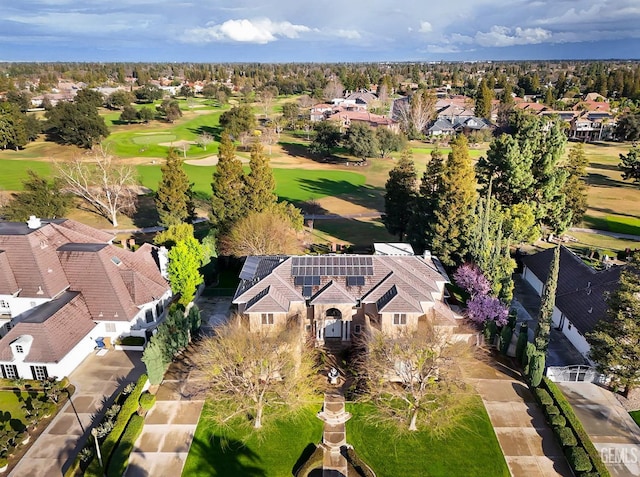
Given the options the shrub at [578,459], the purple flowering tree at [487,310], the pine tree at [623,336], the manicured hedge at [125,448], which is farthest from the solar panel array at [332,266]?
the shrub at [578,459]

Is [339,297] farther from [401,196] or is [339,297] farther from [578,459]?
[401,196]

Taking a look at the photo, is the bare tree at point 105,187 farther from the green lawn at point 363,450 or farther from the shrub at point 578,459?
the shrub at point 578,459

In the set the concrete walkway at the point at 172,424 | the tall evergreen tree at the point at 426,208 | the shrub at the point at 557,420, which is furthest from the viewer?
the tall evergreen tree at the point at 426,208

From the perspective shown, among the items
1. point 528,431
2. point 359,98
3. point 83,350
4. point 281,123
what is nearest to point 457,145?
point 528,431

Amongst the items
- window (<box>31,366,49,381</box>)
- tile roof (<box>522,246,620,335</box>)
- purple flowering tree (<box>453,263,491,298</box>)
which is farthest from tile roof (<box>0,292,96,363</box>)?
tile roof (<box>522,246,620,335</box>)

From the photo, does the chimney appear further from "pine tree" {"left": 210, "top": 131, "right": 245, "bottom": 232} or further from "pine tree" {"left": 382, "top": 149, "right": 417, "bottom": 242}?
"pine tree" {"left": 382, "top": 149, "right": 417, "bottom": 242}

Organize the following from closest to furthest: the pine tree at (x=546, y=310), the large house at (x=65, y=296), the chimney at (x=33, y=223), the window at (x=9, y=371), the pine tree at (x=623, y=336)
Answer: the pine tree at (x=623, y=336)
the window at (x=9, y=371)
the large house at (x=65, y=296)
the pine tree at (x=546, y=310)
the chimney at (x=33, y=223)

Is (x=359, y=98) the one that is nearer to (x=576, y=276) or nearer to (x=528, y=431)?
(x=576, y=276)
